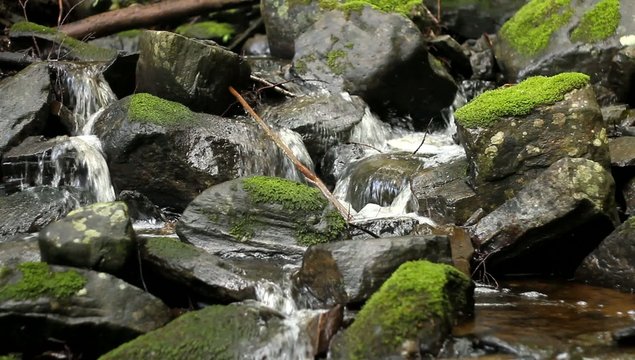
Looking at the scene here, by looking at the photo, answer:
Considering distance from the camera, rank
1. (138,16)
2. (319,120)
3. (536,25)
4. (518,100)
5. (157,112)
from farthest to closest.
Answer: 1. (138,16)
2. (536,25)
3. (319,120)
4. (157,112)
5. (518,100)

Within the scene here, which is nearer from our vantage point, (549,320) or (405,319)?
(405,319)

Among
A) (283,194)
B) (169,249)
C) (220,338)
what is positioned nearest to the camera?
(220,338)

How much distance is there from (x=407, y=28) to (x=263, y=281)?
5511 mm

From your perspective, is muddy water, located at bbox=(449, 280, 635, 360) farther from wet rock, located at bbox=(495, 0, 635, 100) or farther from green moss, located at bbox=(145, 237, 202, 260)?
wet rock, located at bbox=(495, 0, 635, 100)

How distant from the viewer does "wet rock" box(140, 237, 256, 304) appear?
13.3ft

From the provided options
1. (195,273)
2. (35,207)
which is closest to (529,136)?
(195,273)

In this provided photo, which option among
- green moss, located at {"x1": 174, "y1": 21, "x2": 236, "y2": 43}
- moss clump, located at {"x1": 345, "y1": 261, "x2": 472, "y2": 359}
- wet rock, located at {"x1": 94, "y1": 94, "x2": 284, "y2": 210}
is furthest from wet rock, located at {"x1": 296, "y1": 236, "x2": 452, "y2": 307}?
green moss, located at {"x1": 174, "y1": 21, "x2": 236, "y2": 43}

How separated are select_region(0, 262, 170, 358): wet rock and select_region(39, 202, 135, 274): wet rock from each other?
0.17 m

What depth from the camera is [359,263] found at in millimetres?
4008

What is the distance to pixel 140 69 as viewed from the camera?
25.0ft

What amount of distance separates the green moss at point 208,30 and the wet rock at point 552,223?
7.96 metres

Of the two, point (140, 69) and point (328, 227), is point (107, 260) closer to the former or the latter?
point (328, 227)

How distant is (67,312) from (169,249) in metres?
0.84

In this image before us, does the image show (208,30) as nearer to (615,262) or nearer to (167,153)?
(167,153)
